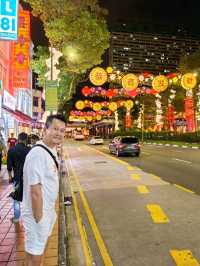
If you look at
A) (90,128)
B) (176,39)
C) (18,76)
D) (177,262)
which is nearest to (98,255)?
(177,262)

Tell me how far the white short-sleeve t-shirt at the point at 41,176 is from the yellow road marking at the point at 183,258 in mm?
3044

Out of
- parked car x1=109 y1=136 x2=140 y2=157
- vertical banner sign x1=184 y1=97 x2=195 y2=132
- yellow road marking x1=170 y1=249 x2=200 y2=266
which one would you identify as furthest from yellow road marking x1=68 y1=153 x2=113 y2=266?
vertical banner sign x1=184 y1=97 x2=195 y2=132

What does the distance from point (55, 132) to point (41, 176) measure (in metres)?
0.49

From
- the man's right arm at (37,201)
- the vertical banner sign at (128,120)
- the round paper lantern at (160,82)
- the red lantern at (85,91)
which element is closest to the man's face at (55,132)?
the man's right arm at (37,201)

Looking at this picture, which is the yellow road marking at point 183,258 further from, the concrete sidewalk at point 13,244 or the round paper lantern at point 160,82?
→ the round paper lantern at point 160,82

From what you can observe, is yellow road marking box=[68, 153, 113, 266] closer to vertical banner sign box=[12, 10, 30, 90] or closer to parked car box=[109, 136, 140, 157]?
vertical banner sign box=[12, 10, 30, 90]

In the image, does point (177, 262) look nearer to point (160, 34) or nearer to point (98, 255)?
point (98, 255)

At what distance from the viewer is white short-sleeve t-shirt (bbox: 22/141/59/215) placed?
3.42m

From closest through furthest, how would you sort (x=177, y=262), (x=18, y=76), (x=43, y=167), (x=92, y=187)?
(x=43, y=167)
(x=177, y=262)
(x=92, y=187)
(x=18, y=76)

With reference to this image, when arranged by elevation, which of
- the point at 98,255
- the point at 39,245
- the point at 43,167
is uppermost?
the point at 43,167

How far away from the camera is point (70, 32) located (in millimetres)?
23984

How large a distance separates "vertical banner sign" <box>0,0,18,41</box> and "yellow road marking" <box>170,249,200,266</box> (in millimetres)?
5139

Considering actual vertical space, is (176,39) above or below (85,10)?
above

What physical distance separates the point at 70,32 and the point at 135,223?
1767 cm
